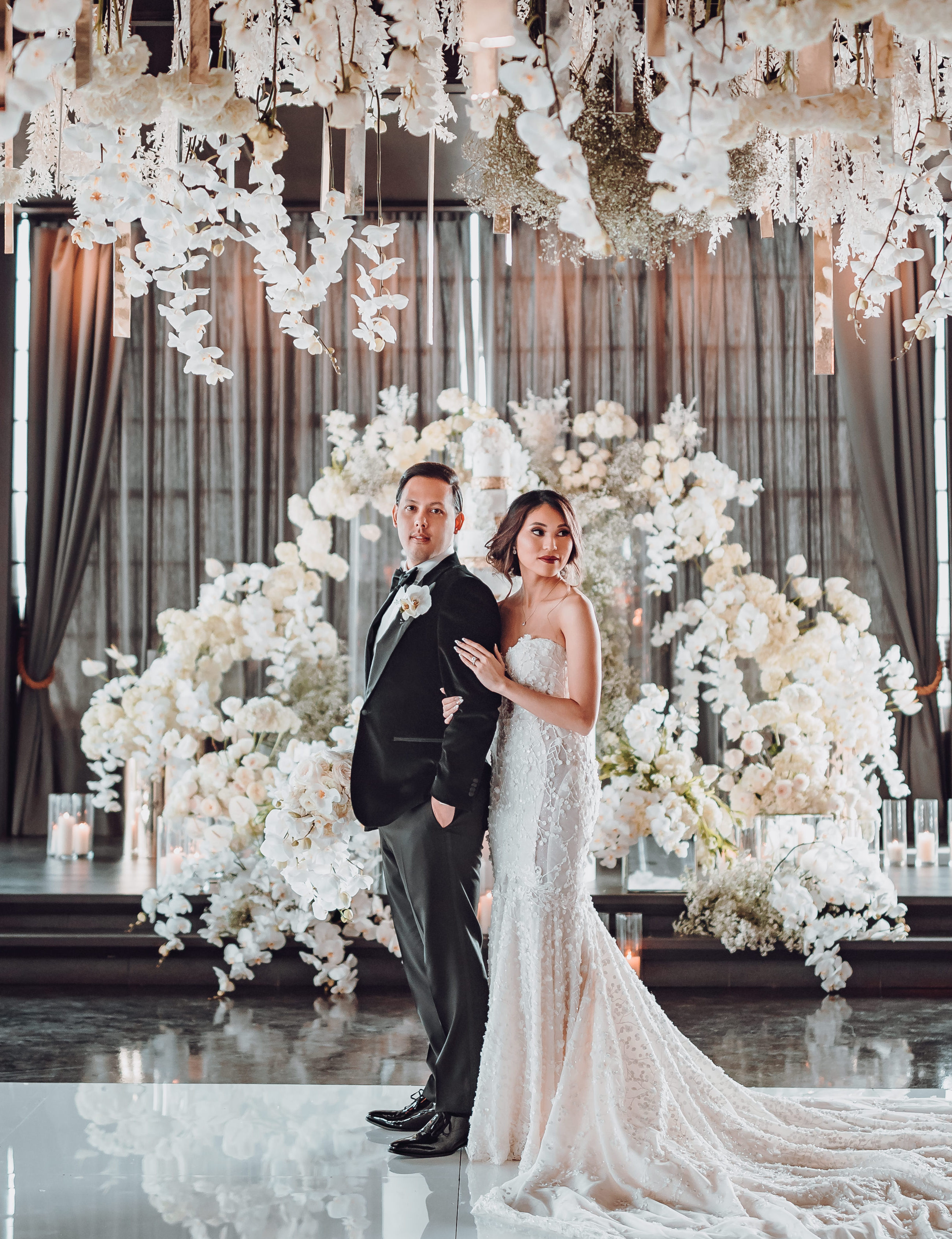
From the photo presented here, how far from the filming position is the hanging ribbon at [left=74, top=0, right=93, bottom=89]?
5.28ft

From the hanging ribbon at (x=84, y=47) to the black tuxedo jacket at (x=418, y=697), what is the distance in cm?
173

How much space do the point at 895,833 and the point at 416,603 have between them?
4648 mm

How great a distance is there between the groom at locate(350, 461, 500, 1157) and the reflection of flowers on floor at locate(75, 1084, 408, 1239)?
24 centimetres

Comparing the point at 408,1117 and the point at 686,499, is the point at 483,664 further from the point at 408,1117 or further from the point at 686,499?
the point at 686,499

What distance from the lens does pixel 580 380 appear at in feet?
27.8

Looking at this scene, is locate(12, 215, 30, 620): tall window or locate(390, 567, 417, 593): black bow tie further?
locate(12, 215, 30, 620): tall window

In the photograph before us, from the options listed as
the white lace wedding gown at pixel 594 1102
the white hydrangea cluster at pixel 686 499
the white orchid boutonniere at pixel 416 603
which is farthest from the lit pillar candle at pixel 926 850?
the white orchid boutonniere at pixel 416 603

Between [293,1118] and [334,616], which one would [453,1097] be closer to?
[293,1118]

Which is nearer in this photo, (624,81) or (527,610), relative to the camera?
(624,81)

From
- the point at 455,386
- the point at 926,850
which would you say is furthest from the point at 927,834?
the point at 455,386

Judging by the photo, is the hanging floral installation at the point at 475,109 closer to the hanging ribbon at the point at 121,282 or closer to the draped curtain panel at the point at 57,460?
the hanging ribbon at the point at 121,282

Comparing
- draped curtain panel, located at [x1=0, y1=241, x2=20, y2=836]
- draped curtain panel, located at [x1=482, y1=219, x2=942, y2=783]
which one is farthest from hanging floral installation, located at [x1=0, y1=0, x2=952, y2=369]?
draped curtain panel, located at [x1=0, y1=241, x2=20, y2=836]

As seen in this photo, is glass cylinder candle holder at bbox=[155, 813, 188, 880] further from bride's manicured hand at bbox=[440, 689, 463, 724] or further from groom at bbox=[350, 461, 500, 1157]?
bride's manicured hand at bbox=[440, 689, 463, 724]

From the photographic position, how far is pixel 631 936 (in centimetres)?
404
